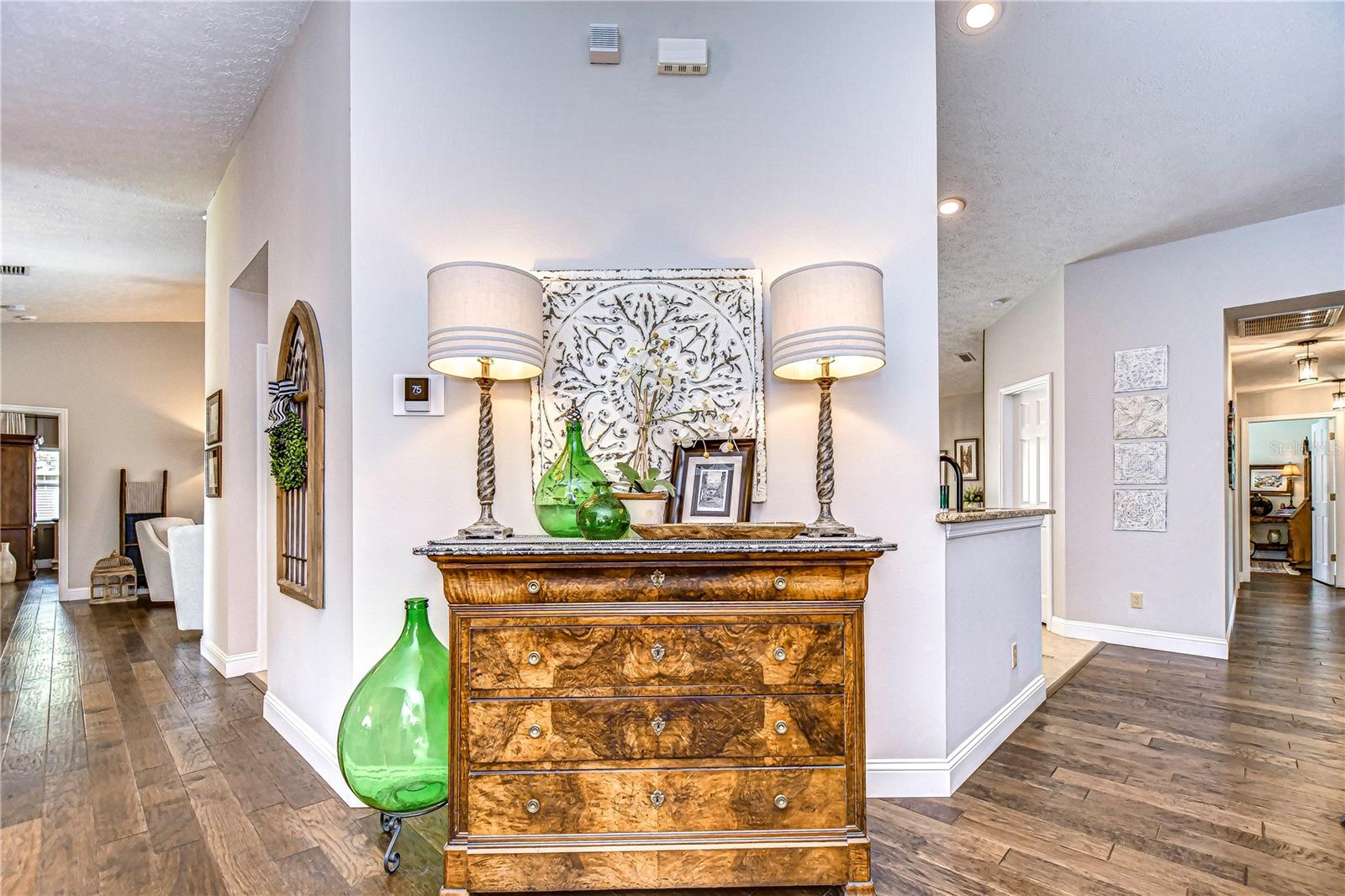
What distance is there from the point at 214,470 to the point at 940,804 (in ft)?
13.6

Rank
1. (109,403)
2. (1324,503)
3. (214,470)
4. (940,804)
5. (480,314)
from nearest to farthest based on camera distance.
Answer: (480,314), (940,804), (214,470), (109,403), (1324,503)

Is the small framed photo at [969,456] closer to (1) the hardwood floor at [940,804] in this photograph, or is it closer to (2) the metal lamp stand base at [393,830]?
(1) the hardwood floor at [940,804]

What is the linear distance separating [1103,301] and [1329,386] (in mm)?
4975

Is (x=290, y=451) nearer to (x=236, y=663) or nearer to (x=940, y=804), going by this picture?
(x=236, y=663)

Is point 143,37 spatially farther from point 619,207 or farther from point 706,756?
point 706,756

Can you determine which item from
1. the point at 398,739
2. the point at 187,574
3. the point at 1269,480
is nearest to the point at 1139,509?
the point at 398,739

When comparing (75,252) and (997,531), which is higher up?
(75,252)

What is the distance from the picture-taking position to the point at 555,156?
2295 millimetres

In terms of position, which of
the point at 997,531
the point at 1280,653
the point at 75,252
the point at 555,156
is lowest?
the point at 1280,653

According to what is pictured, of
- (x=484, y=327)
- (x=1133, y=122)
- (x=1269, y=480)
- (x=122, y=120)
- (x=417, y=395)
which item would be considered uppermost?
(x=122, y=120)

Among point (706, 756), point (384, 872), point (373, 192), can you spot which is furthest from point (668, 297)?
point (384, 872)

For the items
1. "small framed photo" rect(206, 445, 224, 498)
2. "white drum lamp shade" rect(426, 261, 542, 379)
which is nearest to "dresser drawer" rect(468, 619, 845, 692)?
"white drum lamp shade" rect(426, 261, 542, 379)

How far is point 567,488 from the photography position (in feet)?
6.20

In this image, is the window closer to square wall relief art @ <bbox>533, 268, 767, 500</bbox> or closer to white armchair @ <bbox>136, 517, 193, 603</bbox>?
white armchair @ <bbox>136, 517, 193, 603</bbox>
